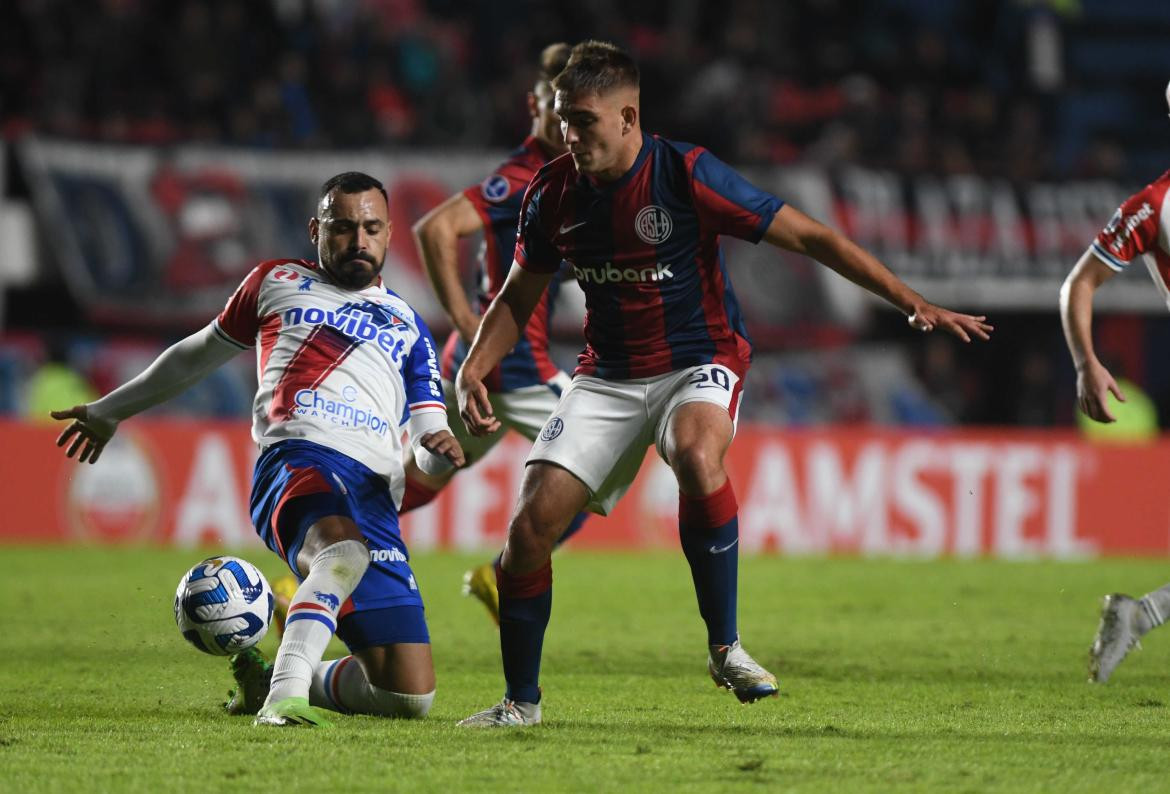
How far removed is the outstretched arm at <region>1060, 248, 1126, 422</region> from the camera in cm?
611

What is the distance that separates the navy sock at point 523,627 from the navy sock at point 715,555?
1.62ft

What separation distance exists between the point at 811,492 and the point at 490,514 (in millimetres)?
2976

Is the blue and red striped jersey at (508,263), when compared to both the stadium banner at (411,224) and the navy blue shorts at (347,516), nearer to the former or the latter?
the navy blue shorts at (347,516)

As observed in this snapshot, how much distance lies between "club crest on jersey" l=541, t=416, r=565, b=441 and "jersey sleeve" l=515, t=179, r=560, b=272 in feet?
1.72

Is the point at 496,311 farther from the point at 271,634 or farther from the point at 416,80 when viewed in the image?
the point at 416,80

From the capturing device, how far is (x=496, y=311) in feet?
18.4

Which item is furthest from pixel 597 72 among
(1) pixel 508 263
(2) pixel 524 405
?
(2) pixel 524 405

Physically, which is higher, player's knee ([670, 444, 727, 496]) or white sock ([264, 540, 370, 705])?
player's knee ([670, 444, 727, 496])

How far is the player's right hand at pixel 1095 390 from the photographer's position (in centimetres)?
609

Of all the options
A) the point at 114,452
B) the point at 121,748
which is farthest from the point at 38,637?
the point at 114,452

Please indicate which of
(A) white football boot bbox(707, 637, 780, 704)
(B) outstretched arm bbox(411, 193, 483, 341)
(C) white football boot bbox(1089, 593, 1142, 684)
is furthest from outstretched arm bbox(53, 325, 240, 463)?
(C) white football boot bbox(1089, 593, 1142, 684)

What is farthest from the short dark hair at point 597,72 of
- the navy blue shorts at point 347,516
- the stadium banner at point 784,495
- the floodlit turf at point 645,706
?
the stadium banner at point 784,495

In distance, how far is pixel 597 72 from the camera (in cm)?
519

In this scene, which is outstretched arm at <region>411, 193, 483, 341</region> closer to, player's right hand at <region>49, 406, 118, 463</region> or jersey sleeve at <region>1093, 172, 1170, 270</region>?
player's right hand at <region>49, 406, 118, 463</region>
